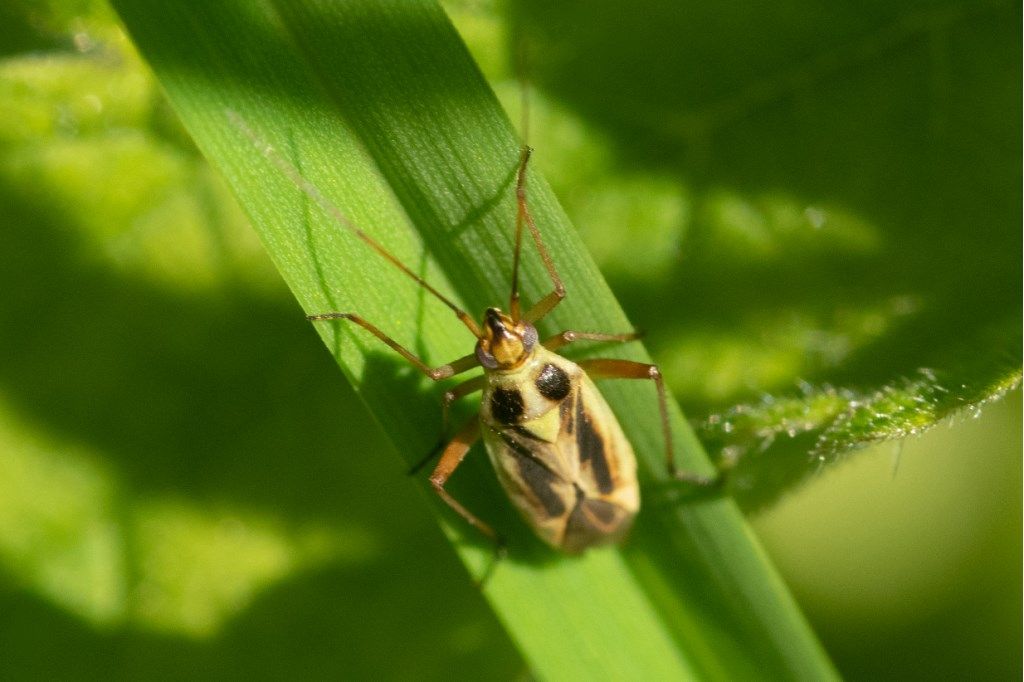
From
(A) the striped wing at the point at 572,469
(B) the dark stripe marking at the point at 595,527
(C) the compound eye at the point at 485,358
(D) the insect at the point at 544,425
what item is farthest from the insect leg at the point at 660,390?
(C) the compound eye at the point at 485,358

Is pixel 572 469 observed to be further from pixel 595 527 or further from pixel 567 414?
pixel 595 527

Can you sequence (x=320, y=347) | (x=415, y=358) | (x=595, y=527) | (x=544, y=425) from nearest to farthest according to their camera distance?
(x=415, y=358), (x=595, y=527), (x=544, y=425), (x=320, y=347)

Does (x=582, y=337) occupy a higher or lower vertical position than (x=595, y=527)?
higher

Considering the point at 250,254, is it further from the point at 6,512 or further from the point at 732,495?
the point at 732,495

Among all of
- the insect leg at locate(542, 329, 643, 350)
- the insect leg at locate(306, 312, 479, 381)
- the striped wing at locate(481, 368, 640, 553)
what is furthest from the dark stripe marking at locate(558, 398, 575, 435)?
the insect leg at locate(306, 312, 479, 381)

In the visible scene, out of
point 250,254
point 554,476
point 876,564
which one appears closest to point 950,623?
point 876,564

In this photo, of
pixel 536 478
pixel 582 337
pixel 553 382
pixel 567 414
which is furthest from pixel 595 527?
pixel 582 337

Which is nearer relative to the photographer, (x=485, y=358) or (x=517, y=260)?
(x=517, y=260)
